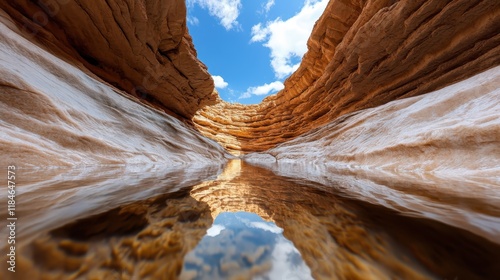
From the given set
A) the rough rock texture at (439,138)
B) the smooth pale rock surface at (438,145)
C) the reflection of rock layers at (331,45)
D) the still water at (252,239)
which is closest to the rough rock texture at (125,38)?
the reflection of rock layers at (331,45)

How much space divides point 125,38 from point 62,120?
675cm

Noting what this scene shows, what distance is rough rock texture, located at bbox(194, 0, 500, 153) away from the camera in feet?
24.4

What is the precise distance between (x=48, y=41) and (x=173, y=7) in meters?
4.90

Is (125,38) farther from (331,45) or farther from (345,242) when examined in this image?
(331,45)

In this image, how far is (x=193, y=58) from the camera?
39.8 ft

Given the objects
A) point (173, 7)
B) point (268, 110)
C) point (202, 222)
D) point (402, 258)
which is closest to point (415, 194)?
point (402, 258)

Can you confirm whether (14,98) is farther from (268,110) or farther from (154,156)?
(268,110)

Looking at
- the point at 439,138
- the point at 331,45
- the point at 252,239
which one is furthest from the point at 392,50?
the point at 252,239

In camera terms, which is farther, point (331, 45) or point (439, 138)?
point (331, 45)

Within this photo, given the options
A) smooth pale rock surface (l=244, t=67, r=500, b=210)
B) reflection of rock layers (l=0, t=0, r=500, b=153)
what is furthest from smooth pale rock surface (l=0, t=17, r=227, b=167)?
smooth pale rock surface (l=244, t=67, r=500, b=210)

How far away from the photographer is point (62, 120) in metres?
4.13

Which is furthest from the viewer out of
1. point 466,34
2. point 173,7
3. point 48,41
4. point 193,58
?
point 193,58

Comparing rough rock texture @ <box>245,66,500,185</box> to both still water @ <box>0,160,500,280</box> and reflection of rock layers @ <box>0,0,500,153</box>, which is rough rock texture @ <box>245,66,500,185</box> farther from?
reflection of rock layers @ <box>0,0,500,153</box>

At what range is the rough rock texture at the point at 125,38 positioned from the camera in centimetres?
714
